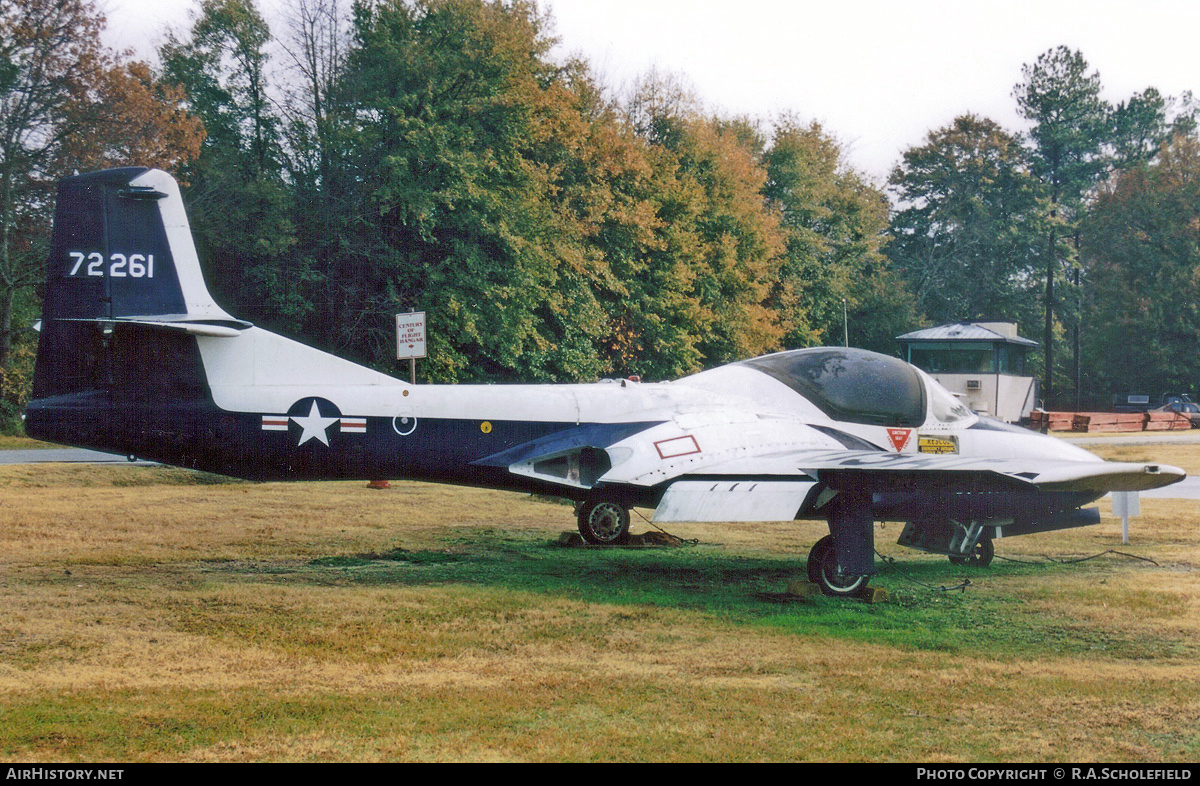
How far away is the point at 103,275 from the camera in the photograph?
9.05 metres

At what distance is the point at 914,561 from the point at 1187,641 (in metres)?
4.14

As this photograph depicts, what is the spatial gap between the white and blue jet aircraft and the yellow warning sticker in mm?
27

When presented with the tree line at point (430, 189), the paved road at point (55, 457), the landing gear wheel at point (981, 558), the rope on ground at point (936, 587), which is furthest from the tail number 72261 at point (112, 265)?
the tree line at point (430, 189)

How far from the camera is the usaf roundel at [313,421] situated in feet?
30.8

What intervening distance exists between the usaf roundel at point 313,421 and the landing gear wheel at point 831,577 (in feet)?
15.8

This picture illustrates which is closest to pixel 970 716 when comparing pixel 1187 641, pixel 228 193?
pixel 1187 641

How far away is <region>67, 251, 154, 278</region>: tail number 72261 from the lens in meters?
9.02

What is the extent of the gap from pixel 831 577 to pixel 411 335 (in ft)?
41.1

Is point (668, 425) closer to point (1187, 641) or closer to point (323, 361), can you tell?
point (323, 361)

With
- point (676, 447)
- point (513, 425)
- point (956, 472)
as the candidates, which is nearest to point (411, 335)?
point (513, 425)

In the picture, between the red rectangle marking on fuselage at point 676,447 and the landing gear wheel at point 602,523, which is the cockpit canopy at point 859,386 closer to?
the red rectangle marking on fuselage at point 676,447

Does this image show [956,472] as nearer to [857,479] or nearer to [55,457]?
[857,479]

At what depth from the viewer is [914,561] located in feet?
37.3

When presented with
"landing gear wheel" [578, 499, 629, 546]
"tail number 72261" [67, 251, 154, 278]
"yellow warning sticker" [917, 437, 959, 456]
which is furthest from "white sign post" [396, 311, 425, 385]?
"yellow warning sticker" [917, 437, 959, 456]
